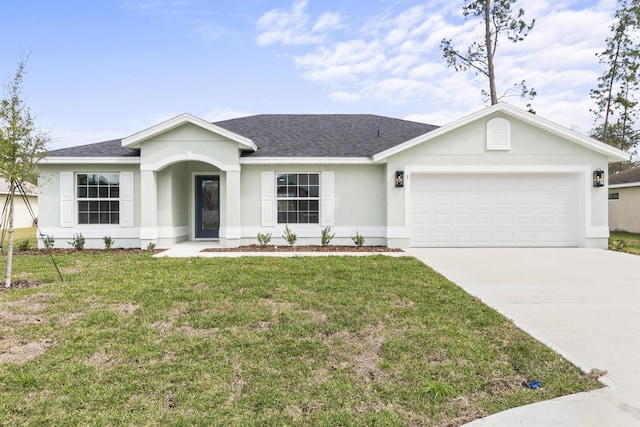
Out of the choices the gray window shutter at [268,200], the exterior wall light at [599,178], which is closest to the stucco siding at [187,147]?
the gray window shutter at [268,200]

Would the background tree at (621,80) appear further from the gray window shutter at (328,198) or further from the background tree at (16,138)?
the background tree at (16,138)

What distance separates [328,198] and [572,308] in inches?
305

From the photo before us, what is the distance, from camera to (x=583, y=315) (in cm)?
452

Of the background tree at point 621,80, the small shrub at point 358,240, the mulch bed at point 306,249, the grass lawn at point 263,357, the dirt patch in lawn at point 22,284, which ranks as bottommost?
the grass lawn at point 263,357

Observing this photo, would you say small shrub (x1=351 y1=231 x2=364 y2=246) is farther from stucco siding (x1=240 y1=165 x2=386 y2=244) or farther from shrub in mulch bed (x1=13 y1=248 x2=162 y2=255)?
shrub in mulch bed (x1=13 y1=248 x2=162 y2=255)

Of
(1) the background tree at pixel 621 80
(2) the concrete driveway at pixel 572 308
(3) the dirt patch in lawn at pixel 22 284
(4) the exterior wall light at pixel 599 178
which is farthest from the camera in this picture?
(1) the background tree at pixel 621 80

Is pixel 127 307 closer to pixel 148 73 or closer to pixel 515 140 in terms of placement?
pixel 515 140

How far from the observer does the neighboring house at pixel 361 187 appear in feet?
35.8

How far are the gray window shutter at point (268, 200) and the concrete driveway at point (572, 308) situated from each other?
15.9 feet

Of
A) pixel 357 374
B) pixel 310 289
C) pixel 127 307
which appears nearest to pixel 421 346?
pixel 357 374

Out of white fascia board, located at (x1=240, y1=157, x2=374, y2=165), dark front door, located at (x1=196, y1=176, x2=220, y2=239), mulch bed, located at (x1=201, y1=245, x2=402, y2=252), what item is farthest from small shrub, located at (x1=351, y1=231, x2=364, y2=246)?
dark front door, located at (x1=196, y1=176, x2=220, y2=239)

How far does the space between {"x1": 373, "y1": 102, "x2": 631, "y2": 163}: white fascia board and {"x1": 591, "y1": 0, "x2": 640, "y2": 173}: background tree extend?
1769 cm

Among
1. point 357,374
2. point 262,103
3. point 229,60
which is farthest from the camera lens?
point 262,103

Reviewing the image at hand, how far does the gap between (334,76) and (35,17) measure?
12.2 meters
